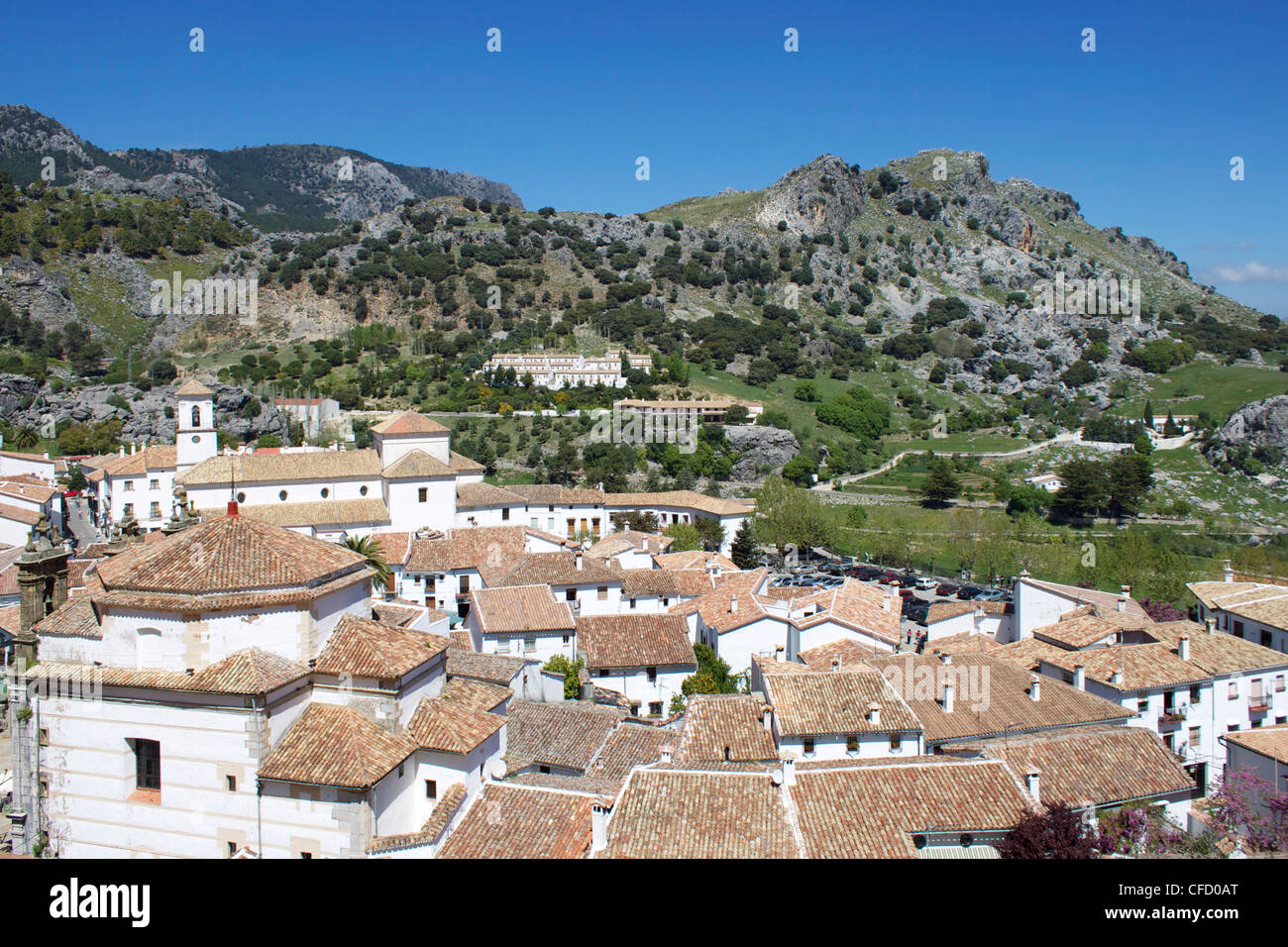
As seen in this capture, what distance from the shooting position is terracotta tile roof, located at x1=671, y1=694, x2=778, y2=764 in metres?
18.2

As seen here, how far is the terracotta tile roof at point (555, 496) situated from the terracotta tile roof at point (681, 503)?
2.17 metres

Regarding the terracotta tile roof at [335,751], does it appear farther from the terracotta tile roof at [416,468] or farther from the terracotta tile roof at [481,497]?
the terracotta tile roof at [481,497]

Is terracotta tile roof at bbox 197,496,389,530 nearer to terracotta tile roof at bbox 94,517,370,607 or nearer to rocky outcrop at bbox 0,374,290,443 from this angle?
terracotta tile roof at bbox 94,517,370,607

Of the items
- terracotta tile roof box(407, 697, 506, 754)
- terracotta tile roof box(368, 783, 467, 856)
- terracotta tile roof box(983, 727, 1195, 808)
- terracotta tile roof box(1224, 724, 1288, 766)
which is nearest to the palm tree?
terracotta tile roof box(407, 697, 506, 754)

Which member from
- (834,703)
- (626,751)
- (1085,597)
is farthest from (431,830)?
(1085,597)

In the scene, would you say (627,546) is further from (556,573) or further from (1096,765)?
(1096,765)

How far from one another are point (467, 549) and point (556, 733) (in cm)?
1728

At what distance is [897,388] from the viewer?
349 ft

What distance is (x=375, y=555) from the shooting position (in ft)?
109

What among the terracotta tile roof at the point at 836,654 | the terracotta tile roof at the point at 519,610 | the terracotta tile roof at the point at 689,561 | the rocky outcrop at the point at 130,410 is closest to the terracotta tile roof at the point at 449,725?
the terracotta tile roof at the point at 836,654

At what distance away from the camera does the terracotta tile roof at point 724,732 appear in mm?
18188
